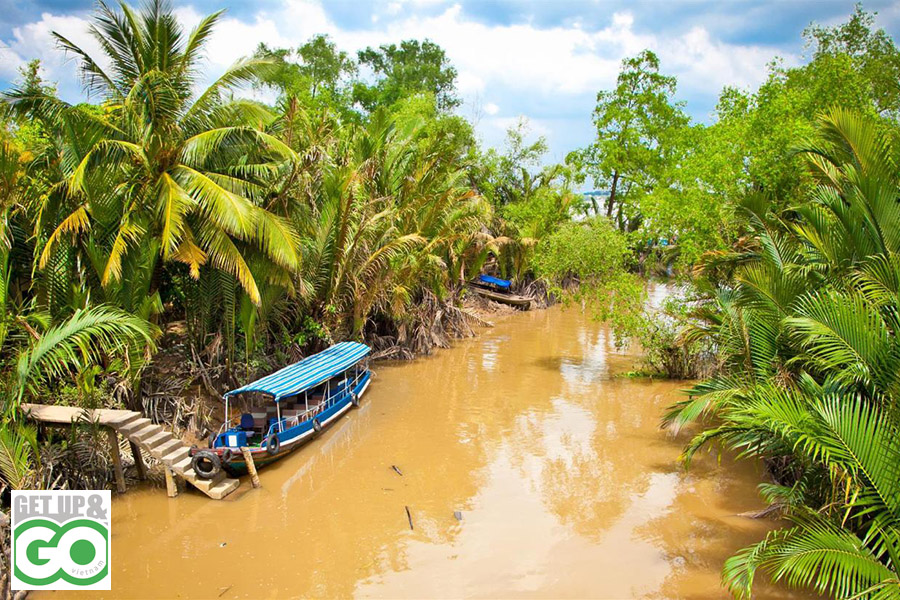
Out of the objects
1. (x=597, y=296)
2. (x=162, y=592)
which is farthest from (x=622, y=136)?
(x=162, y=592)

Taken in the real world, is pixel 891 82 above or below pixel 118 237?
above

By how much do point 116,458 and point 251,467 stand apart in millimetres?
2181

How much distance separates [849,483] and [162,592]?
8106mm

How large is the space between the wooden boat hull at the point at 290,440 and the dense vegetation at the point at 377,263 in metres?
2.05

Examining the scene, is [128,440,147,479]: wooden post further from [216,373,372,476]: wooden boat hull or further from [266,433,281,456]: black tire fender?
[266,433,281,456]: black tire fender

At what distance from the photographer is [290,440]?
38.2 feet

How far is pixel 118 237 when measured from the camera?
33.5 ft

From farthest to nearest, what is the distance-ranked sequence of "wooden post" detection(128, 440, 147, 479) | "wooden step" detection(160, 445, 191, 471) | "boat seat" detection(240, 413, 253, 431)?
"boat seat" detection(240, 413, 253, 431), "wooden post" detection(128, 440, 147, 479), "wooden step" detection(160, 445, 191, 471)

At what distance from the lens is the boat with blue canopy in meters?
10.5

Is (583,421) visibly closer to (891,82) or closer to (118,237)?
(118,237)

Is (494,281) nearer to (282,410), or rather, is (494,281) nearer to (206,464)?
(282,410)

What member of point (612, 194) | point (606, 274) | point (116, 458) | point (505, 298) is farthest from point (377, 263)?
point (612, 194)

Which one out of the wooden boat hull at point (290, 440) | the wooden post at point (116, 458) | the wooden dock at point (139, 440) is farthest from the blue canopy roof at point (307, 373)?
the wooden post at point (116, 458)

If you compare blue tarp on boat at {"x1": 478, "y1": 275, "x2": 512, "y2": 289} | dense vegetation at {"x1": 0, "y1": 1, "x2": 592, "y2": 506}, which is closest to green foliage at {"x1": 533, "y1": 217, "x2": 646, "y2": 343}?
dense vegetation at {"x1": 0, "y1": 1, "x2": 592, "y2": 506}
